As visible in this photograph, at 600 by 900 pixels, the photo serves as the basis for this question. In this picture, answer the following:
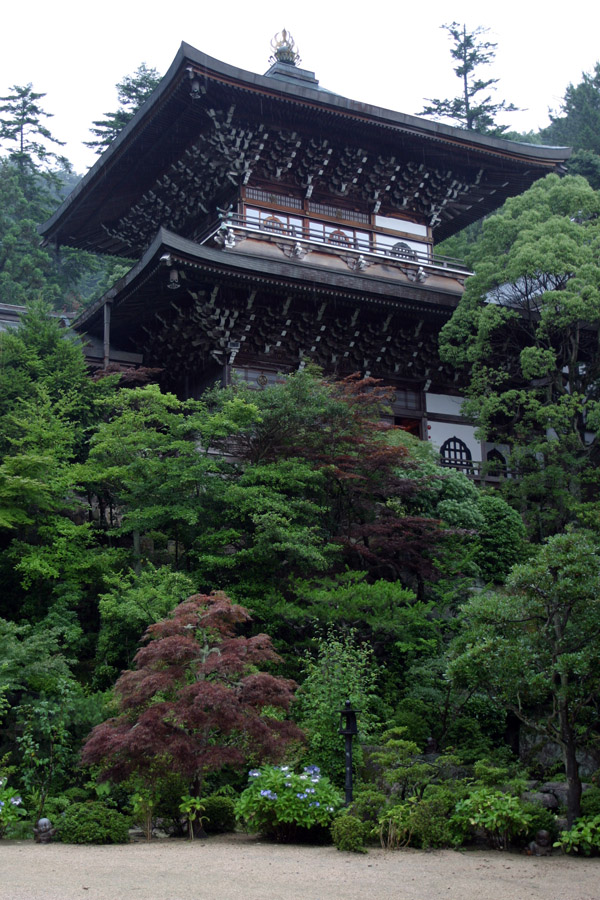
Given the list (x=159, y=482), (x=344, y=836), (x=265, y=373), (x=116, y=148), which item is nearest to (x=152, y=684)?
(x=344, y=836)

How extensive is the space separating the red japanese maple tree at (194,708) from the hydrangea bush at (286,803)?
31 centimetres

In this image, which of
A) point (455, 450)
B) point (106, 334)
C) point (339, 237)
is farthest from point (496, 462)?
point (106, 334)

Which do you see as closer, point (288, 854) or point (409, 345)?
point (288, 854)

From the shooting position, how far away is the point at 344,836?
9.80m

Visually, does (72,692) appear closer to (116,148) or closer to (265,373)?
(265,373)

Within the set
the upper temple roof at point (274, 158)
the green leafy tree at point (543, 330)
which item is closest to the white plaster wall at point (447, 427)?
the green leafy tree at point (543, 330)

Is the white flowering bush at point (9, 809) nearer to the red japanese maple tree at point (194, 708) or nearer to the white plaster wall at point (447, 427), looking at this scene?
the red japanese maple tree at point (194, 708)

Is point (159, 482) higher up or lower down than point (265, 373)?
lower down

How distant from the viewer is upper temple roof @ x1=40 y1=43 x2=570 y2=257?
21.7m

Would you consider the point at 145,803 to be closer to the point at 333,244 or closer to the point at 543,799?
the point at 543,799

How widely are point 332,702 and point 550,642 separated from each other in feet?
10.3

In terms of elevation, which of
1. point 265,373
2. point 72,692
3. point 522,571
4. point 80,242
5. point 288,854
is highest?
point 80,242

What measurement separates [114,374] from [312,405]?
4.99 m

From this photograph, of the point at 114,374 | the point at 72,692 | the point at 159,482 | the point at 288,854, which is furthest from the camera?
the point at 114,374
